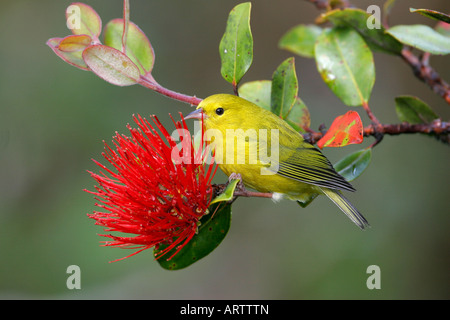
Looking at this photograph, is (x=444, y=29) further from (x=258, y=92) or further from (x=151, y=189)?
(x=151, y=189)

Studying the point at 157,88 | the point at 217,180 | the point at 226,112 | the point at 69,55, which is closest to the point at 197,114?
the point at 226,112

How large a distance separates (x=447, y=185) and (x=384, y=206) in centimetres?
56

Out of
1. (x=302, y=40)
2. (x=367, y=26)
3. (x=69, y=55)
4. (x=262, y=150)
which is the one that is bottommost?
(x=262, y=150)

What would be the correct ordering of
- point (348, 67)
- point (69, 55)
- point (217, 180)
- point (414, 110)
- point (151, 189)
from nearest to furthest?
point (151, 189), point (69, 55), point (348, 67), point (414, 110), point (217, 180)

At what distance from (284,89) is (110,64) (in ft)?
2.70

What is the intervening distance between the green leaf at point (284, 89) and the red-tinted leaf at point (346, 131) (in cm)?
26

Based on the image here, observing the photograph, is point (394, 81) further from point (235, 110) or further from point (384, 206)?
point (235, 110)

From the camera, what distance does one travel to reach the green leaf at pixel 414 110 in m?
2.60

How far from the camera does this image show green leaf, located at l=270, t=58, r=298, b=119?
2.29 metres

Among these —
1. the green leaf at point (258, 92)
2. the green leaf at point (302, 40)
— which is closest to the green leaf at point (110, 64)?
the green leaf at point (258, 92)

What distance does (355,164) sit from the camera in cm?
243

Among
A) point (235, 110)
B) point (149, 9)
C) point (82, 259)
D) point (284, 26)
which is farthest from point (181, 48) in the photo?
point (235, 110)

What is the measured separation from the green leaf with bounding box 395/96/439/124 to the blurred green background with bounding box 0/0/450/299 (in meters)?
1.68

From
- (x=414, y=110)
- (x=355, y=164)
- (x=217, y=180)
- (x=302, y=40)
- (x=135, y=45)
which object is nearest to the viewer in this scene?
(x=135, y=45)
